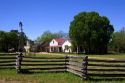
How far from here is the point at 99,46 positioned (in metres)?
105

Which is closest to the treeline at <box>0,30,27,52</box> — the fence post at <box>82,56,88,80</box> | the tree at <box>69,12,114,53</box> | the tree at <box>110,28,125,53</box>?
the tree at <box>69,12,114,53</box>

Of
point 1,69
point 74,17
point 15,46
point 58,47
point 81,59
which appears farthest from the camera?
point 58,47

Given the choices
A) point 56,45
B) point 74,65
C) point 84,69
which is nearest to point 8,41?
point 56,45

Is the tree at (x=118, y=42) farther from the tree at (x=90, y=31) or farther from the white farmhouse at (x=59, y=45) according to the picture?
the tree at (x=90, y=31)

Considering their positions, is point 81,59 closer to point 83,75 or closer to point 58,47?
point 83,75

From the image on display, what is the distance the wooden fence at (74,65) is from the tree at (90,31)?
73513 millimetres

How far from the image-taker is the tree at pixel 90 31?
330ft

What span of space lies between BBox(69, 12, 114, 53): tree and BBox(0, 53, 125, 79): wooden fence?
7351 cm

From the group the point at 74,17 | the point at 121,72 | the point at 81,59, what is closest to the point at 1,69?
the point at 81,59

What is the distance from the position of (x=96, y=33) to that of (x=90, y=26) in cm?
331

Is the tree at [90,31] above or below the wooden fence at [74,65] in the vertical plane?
above

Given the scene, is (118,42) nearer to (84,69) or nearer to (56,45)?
(56,45)

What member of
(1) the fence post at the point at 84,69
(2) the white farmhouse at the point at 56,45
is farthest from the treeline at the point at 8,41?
(1) the fence post at the point at 84,69

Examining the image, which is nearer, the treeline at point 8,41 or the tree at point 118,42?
the treeline at point 8,41
